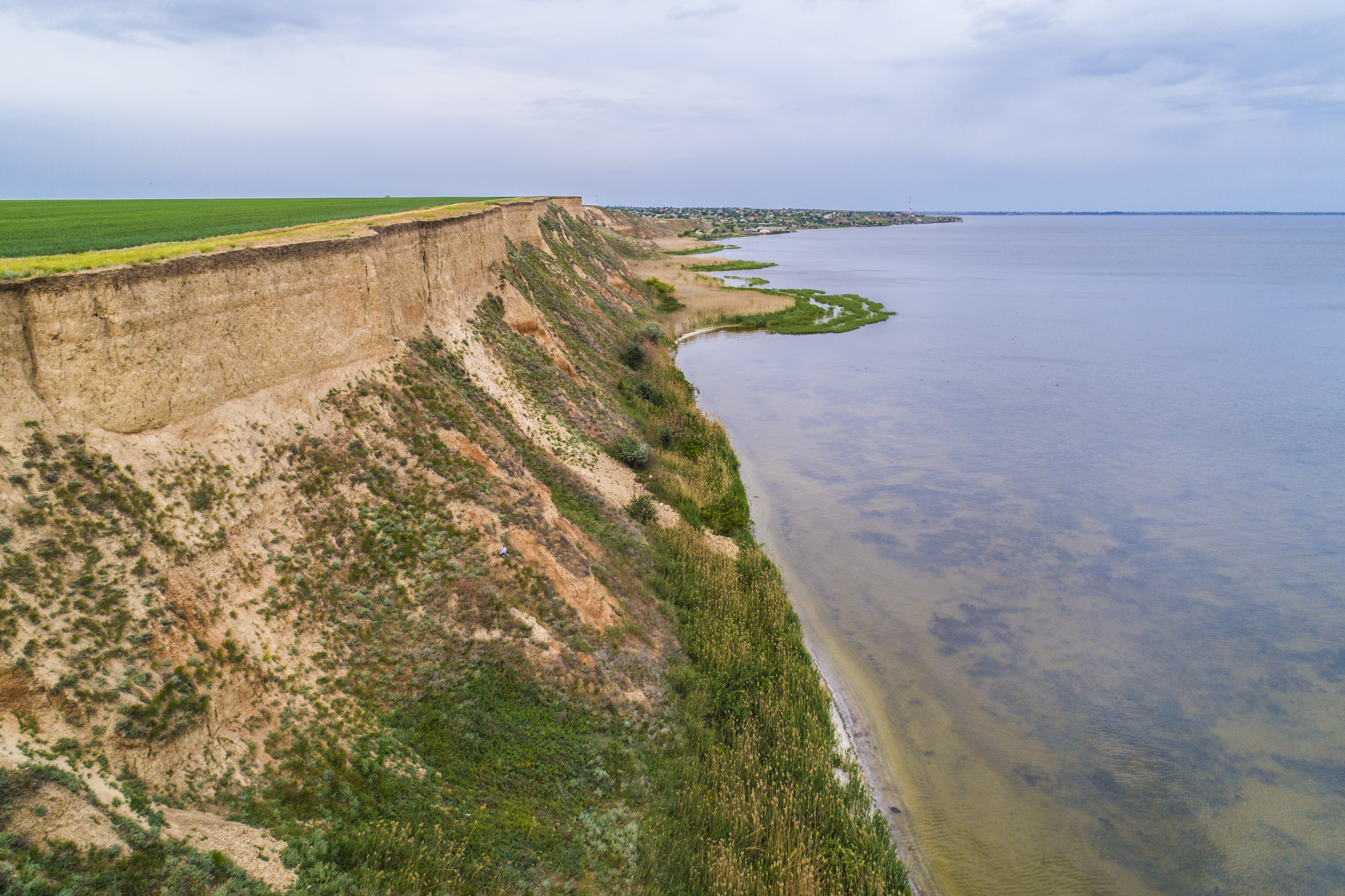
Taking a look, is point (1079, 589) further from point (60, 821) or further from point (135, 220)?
point (135, 220)

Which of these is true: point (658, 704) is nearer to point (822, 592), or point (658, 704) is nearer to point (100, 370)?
point (822, 592)

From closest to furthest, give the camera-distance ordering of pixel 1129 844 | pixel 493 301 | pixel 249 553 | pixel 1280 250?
pixel 249 553, pixel 1129 844, pixel 493 301, pixel 1280 250

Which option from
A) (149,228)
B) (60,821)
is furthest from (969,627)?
(149,228)

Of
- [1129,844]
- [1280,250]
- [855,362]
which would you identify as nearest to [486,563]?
[1129,844]

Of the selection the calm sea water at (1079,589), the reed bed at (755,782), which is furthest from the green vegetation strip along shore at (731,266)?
the reed bed at (755,782)

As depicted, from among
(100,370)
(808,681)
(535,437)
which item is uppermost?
(100,370)

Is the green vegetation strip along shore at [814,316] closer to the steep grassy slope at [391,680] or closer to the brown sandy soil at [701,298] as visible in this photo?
the brown sandy soil at [701,298]

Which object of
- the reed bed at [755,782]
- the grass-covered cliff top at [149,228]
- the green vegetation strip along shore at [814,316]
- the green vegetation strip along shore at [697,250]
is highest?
the green vegetation strip along shore at [697,250]
